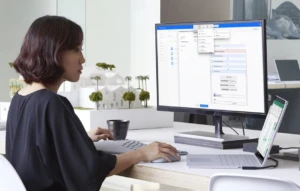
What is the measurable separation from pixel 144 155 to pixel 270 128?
1.30 feet

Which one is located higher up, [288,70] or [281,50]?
[281,50]

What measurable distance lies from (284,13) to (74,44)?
427 centimetres

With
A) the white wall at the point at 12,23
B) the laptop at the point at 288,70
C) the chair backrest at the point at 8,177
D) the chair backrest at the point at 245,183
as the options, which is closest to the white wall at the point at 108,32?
the white wall at the point at 12,23

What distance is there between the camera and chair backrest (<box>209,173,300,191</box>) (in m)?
1.47

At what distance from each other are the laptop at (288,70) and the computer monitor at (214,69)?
11.1 ft

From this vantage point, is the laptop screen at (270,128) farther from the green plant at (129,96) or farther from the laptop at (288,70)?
the laptop at (288,70)

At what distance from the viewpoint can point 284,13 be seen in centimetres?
592

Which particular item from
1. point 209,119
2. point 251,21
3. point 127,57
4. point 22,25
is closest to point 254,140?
point 251,21

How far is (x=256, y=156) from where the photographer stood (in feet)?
6.66

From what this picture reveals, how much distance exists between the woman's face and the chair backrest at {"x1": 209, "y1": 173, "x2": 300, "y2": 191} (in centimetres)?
66

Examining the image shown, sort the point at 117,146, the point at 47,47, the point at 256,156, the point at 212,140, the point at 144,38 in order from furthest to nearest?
the point at 144,38 < the point at 212,140 < the point at 117,146 < the point at 256,156 < the point at 47,47

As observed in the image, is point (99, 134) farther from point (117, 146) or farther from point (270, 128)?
point (270, 128)

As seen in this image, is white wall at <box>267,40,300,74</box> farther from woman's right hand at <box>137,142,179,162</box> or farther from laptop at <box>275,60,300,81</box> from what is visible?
woman's right hand at <box>137,142,179,162</box>

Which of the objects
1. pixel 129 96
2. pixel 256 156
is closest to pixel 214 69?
pixel 256 156
